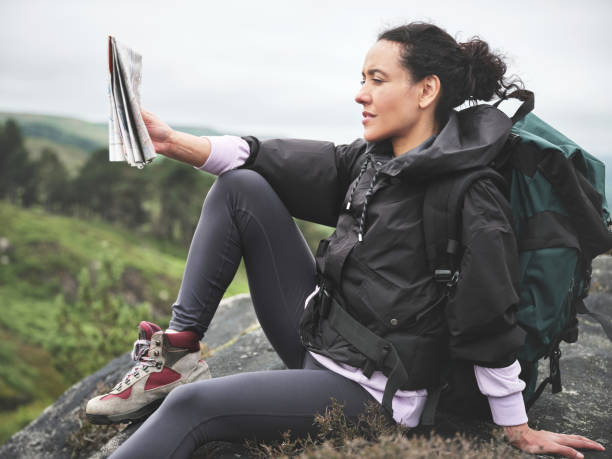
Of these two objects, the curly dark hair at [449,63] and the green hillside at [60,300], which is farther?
the green hillside at [60,300]

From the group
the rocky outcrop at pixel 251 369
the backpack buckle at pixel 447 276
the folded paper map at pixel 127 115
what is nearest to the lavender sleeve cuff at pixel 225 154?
the folded paper map at pixel 127 115

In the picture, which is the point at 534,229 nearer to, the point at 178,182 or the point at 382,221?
the point at 382,221

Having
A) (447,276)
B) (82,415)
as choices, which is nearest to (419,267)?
(447,276)

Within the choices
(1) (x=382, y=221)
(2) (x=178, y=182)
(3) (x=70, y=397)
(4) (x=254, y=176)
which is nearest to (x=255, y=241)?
(4) (x=254, y=176)

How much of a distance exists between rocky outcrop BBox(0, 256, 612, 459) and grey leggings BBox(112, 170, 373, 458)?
57 centimetres

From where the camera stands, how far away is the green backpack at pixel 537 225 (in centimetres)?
269

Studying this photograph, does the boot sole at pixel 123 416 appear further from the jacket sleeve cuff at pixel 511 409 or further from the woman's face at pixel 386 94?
the woman's face at pixel 386 94

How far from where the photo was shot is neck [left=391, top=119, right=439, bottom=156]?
311 centimetres

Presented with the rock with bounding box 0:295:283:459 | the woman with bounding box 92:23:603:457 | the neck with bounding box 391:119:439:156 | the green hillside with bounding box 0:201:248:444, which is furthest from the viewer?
the green hillside with bounding box 0:201:248:444

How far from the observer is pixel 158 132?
328cm

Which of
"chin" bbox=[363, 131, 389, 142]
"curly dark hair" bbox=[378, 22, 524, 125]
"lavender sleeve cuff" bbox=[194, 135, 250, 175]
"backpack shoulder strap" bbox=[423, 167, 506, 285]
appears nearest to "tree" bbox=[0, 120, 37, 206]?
"lavender sleeve cuff" bbox=[194, 135, 250, 175]

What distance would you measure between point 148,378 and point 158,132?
153cm

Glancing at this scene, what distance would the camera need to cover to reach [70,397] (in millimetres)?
5668

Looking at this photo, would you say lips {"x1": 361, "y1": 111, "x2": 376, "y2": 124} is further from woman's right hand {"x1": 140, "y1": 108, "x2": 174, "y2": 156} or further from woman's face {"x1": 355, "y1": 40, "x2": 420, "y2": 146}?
woman's right hand {"x1": 140, "y1": 108, "x2": 174, "y2": 156}
